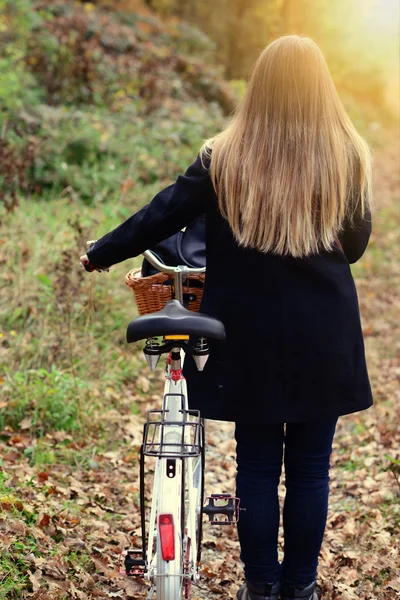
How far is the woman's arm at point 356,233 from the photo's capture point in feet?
9.63

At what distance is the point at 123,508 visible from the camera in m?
4.43

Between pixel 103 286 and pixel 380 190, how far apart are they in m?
11.4

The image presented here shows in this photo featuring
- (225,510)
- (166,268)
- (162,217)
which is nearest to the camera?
(162,217)

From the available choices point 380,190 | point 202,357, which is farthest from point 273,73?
point 380,190

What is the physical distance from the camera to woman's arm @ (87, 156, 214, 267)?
282cm

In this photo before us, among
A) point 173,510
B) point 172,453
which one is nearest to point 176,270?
point 172,453

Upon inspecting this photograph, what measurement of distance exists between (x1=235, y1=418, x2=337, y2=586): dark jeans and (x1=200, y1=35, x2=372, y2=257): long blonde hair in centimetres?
78

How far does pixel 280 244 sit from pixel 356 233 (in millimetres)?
372

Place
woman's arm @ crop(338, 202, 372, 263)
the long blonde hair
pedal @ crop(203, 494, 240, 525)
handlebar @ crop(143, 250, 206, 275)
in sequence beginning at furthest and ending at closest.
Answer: pedal @ crop(203, 494, 240, 525), handlebar @ crop(143, 250, 206, 275), woman's arm @ crop(338, 202, 372, 263), the long blonde hair

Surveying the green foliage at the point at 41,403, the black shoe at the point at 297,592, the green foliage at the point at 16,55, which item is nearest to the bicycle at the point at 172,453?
the black shoe at the point at 297,592

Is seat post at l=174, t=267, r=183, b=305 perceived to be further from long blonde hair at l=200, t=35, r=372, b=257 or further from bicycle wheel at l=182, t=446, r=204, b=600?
bicycle wheel at l=182, t=446, r=204, b=600

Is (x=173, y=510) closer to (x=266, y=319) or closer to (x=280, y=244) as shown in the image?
(x=266, y=319)

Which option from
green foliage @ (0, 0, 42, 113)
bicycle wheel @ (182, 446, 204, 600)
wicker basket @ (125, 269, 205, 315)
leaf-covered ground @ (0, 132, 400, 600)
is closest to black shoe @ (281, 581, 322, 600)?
leaf-covered ground @ (0, 132, 400, 600)

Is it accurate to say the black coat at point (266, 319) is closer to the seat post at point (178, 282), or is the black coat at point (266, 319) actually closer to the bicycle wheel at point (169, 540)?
the seat post at point (178, 282)
